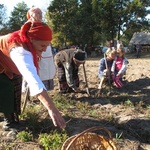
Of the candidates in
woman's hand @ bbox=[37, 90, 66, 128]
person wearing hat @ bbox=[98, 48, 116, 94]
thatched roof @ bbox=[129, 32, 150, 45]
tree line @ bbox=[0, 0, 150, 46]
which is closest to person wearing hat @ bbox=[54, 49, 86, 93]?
person wearing hat @ bbox=[98, 48, 116, 94]

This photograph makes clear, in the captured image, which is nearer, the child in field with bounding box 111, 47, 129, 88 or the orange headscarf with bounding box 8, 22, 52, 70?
the orange headscarf with bounding box 8, 22, 52, 70

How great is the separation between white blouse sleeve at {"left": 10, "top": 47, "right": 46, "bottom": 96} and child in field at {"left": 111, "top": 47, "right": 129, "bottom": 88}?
4.03 metres

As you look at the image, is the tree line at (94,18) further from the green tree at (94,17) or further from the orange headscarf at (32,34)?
the orange headscarf at (32,34)

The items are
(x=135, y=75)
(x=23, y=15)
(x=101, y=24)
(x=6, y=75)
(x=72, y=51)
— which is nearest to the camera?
(x=6, y=75)

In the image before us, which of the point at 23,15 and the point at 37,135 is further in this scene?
the point at 23,15

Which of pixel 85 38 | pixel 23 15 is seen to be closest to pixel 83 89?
pixel 85 38

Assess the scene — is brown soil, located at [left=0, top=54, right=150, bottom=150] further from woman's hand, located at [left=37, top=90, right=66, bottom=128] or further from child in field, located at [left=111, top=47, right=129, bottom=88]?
woman's hand, located at [left=37, top=90, right=66, bottom=128]

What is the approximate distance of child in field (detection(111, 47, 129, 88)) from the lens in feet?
20.0

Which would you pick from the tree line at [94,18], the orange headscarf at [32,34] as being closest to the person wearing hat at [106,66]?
the orange headscarf at [32,34]

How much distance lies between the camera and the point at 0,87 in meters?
3.16

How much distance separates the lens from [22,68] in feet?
6.93

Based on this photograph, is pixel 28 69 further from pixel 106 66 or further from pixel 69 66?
pixel 106 66

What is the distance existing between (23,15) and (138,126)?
149ft

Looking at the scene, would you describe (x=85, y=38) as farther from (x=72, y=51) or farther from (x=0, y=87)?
(x=0, y=87)
